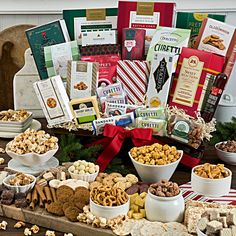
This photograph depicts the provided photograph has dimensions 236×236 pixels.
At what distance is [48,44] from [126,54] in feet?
1.07

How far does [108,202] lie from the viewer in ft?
5.20

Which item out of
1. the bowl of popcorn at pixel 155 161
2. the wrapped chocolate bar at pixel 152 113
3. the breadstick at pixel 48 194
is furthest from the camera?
the wrapped chocolate bar at pixel 152 113

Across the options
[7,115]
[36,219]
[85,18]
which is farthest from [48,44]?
[36,219]

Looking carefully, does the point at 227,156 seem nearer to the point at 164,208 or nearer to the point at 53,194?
the point at 164,208

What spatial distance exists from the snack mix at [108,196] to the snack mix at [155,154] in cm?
21

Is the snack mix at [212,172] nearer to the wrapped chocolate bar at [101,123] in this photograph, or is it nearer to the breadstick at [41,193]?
the wrapped chocolate bar at [101,123]

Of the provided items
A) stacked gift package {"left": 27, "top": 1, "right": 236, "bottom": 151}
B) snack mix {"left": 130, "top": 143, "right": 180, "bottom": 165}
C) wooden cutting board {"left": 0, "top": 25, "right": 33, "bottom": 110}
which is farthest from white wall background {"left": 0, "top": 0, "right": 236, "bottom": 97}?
snack mix {"left": 130, "top": 143, "right": 180, "bottom": 165}

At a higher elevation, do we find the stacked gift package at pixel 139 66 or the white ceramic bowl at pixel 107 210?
the stacked gift package at pixel 139 66

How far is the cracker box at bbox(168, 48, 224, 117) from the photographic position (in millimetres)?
2059

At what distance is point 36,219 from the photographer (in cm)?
164

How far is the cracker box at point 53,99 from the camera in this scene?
2061mm

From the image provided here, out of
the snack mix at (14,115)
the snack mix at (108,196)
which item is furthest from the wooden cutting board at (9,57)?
the snack mix at (108,196)

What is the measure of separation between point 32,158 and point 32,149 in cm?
3

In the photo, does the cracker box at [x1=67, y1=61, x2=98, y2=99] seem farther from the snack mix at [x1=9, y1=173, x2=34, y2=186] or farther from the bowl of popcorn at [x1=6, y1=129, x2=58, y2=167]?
the snack mix at [x1=9, y1=173, x2=34, y2=186]
